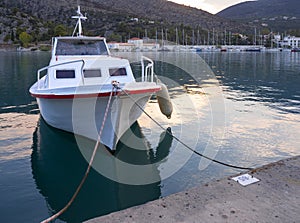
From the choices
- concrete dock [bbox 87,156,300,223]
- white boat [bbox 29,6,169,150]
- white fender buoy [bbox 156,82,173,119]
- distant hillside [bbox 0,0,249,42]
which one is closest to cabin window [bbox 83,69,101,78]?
white boat [bbox 29,6,169,150]

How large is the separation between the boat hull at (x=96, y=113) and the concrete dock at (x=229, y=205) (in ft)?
12.4

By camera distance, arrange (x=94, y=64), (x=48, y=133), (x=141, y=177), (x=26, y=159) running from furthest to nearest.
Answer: (x=48, y=133) < (x=94, y=64) < (x=26, y=159) < (x=141, y=177)

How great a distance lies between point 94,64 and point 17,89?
504 inches

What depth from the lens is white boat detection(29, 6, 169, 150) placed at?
838cm

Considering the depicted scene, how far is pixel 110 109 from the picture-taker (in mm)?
8469

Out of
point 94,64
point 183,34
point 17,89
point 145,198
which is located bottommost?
point 145,198

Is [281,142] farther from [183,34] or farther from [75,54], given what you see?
[183,34]

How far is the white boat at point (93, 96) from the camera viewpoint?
8383 mm

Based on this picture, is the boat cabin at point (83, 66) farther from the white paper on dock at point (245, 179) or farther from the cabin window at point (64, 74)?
the white paper on dock at point (245, 179)

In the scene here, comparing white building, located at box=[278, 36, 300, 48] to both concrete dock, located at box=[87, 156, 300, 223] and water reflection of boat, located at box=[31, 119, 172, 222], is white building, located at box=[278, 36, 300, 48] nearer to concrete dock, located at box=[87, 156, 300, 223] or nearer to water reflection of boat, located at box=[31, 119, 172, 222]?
water reflection of boat, located at box=[31, 119, 172, 222]

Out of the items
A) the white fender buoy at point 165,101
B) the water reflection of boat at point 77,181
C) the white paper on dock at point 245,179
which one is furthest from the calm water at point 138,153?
the white paper on dock at point 245,179

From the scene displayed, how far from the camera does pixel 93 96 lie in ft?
27.1

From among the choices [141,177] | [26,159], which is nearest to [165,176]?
[141,177]

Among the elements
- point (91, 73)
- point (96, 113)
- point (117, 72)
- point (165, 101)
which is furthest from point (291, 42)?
point (96, 113)
